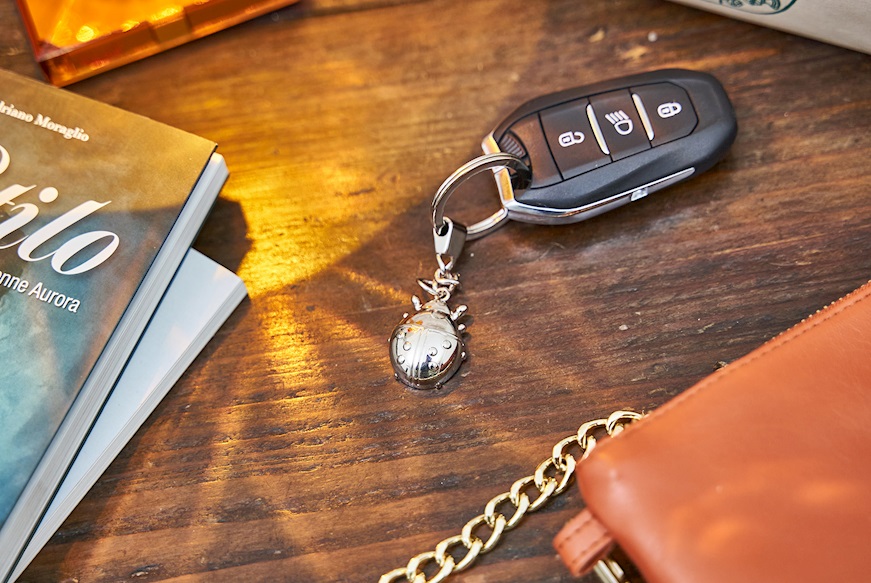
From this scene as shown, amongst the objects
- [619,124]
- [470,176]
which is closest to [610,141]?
[619,124]

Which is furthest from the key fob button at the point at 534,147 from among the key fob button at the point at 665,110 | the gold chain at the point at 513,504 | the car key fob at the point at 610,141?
the gold chain at the point at 513,504

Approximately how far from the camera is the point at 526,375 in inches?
27.0

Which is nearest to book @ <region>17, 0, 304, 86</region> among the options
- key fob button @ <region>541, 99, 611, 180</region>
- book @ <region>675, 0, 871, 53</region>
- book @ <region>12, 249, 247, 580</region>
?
book @ <region>12, 249, 247, 580</region>

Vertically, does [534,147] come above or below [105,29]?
below

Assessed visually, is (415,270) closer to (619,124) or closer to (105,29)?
(619,124)

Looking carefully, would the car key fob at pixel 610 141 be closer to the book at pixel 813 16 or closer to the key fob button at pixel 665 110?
the key fob button at pixel 665 110

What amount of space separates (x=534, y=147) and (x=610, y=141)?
0.07 m

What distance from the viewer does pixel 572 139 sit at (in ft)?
2.40

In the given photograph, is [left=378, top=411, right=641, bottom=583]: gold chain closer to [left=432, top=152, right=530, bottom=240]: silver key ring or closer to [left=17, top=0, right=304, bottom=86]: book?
[left=432, top=152, right=530, bottom=240]: silver key ring

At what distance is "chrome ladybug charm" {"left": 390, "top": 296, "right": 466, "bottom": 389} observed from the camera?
0.67 m

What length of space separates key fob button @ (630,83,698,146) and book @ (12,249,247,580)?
0.44 metres

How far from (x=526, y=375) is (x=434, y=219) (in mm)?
171

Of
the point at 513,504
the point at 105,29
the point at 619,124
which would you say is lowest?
the point at 513,504

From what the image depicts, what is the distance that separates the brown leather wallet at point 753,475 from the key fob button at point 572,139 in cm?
25
